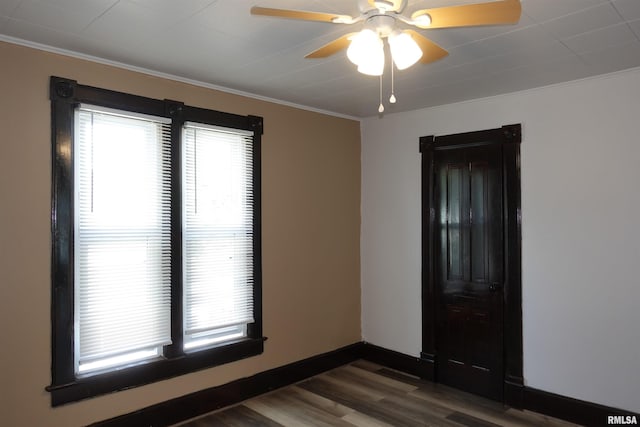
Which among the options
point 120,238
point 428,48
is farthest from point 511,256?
point 120,238

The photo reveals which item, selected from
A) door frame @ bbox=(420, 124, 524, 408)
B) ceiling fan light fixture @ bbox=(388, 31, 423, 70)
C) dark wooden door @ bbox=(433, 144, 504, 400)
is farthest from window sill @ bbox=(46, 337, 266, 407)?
ceiling fan light fixture @ bbox=(388, 31, 423, 70)

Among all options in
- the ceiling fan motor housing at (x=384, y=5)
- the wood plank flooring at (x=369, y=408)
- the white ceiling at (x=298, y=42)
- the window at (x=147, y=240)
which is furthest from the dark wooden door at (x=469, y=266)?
the ceiling fan motor housing at (x=384, y=5)

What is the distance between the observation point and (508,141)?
3736 mm

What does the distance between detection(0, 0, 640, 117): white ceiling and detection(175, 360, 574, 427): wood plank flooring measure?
263 cm

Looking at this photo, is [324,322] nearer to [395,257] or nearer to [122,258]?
[395,257]

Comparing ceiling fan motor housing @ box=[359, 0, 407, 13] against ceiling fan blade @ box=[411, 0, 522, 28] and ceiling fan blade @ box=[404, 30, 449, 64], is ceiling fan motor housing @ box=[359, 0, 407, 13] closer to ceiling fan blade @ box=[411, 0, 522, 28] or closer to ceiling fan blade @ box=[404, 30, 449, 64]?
ceiling fan blade @ box=[411, 0, 522, 28]

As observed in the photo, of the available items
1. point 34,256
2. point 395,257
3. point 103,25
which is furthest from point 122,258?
point 395,257

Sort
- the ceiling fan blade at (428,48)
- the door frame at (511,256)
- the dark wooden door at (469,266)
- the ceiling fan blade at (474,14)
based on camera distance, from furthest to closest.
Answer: the dark wooden door at (469,266) → the door frame at (511,256) → the ceiling fan blade at (428,48) → the ceiling fan blade at (474,14)

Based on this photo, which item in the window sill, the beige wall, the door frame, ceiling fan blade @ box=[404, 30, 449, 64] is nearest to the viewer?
ceiling fan blade @ box=[404, 30, 449, 64]

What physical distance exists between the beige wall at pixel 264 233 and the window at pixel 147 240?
3.3 inches

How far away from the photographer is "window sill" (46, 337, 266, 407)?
283cm

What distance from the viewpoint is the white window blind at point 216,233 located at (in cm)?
347

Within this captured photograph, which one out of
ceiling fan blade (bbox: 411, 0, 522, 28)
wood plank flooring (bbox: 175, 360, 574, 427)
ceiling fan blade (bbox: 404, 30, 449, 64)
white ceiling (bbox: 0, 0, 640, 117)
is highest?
white ceiling (bbox: 0, 0, 640, 117)

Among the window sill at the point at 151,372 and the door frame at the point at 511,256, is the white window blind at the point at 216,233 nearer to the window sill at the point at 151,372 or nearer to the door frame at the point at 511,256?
the window sill at the point at 151,372
